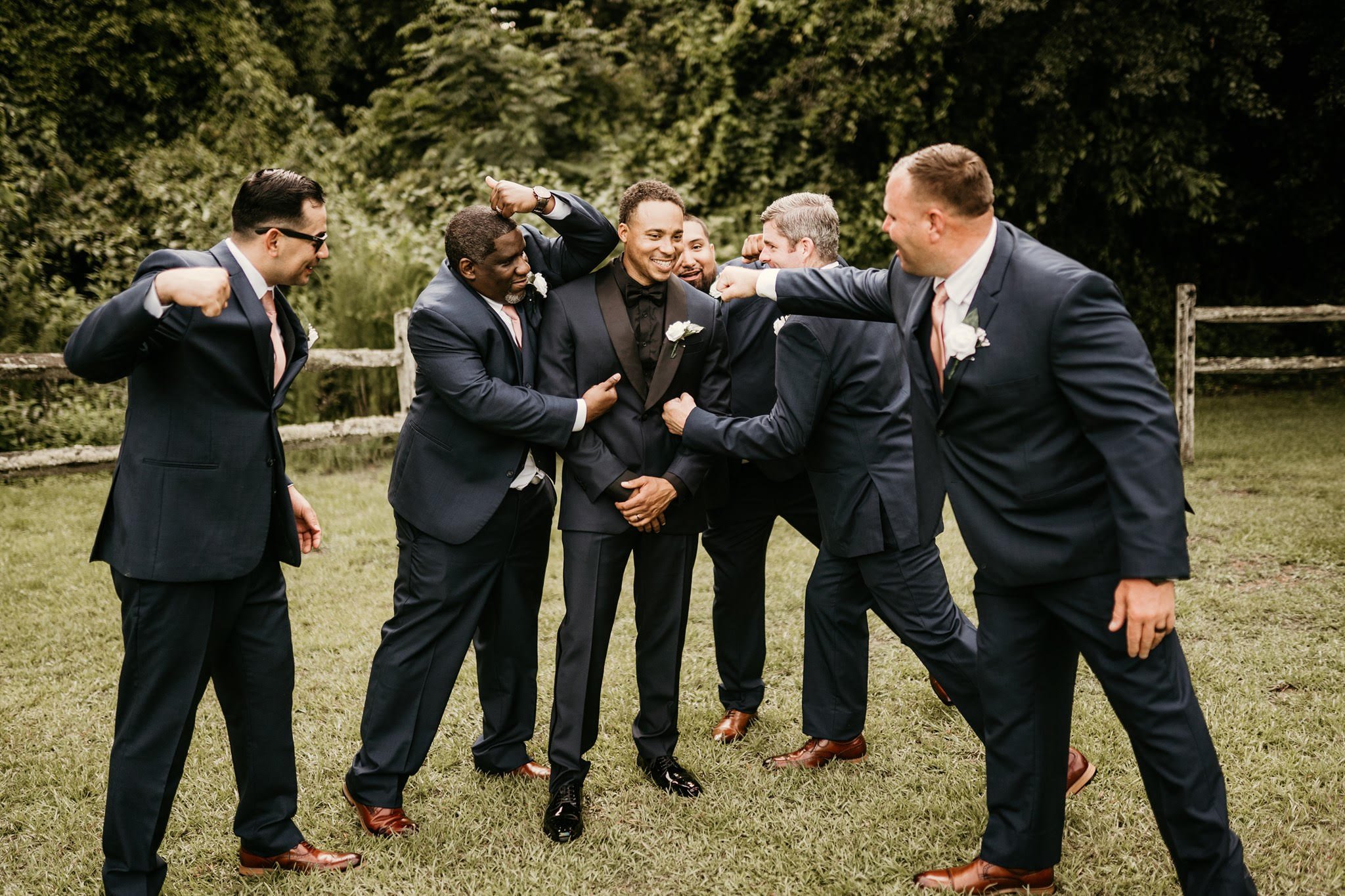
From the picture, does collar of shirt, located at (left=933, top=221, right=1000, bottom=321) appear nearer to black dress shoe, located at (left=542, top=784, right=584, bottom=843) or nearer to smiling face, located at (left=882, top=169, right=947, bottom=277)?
smiling face, located at (left=882, top=169, right=947, bottom=277)

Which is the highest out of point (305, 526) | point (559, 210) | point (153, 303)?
point (559, 210)

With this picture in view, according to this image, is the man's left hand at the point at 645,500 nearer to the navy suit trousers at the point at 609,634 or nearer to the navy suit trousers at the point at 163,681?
the navy suit trousers at the point at 609,634

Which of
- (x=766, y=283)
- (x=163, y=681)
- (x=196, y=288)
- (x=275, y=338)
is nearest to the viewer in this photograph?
(x=196, y=288)

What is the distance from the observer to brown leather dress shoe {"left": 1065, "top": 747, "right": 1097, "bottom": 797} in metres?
3.88

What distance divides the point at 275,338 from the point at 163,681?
1121 millimetres

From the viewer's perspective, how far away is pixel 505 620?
4.16 metres

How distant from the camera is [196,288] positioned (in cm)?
263

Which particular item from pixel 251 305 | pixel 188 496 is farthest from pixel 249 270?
pixel 188 496

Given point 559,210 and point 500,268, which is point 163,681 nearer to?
point 500,268

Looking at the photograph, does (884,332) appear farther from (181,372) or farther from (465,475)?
(181,372)

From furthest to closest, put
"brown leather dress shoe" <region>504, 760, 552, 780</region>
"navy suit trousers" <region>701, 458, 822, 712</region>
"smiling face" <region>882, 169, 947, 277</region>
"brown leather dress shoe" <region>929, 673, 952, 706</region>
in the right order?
1. "brown leather dress shoe" <region>929, 673, 952, 706</region>
2. "navy suit trousers" <region>701, 458, 822, 712</region>
3. "brown leather dress shoe" <region>504, 760, 552, 780</region>
4. "smiling face" <region>882, 169, 947, 277</region>

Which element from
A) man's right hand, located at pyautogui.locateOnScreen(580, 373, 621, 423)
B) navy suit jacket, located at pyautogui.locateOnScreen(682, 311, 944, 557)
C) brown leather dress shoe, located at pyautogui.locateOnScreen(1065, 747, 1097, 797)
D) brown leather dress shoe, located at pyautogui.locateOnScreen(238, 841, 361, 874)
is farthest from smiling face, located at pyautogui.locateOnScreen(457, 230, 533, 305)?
brown leather dress shoe, located at pyautogui.locateOnScreen(1065, 747, 1097, 797)

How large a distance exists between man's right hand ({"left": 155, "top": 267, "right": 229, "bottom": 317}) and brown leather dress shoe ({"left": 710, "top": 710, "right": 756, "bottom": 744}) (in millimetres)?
2830

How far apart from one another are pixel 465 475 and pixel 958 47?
11709 millimetres
